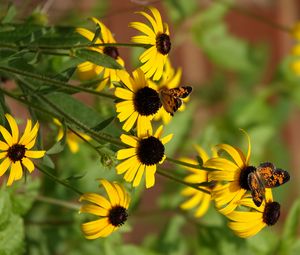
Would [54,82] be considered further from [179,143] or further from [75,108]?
[179,143]

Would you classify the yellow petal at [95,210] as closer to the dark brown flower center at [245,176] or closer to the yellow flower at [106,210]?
the yellow flower at [106,210]

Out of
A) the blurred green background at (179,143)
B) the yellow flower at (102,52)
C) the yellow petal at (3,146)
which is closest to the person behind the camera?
the yellow petal at (3,146)

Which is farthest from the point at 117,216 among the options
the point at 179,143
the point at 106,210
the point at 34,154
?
the point at 179,143

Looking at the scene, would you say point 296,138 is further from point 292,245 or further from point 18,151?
point 18,151

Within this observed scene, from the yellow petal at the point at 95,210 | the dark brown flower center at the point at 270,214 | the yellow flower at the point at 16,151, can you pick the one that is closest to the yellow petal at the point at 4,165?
the yellow flower at the point at 16,151

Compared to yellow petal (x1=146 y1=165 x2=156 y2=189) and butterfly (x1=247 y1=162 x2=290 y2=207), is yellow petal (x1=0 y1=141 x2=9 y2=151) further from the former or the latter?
butterfly (x1=247 y1=162 x2=290 y2=207)

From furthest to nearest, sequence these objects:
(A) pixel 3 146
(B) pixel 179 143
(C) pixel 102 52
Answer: (B) pixel 179 143, (C) pixel 102 52, (A) pixel 3 146

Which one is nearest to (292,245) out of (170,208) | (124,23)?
(170,208)
